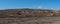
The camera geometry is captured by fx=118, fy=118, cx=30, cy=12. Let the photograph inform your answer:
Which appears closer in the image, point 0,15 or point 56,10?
point 0,15

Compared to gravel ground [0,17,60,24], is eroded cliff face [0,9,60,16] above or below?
above

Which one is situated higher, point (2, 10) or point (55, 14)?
point (2, 10)

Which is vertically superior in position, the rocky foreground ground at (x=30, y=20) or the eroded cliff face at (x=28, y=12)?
the eroded cliff face at (x=28, y=12)

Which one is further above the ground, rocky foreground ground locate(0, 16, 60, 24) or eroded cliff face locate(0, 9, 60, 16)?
eroded cliff face locate(0, 9, 60, 16)

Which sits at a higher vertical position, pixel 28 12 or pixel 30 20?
pixel 28 12

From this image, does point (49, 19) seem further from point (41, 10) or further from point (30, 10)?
point (30, 10)

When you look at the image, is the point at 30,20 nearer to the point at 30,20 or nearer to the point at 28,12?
the point at 30,20

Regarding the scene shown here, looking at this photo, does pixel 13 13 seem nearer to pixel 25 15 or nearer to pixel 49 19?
pixel 25 15

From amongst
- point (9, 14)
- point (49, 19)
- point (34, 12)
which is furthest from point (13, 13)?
point (49, 19)

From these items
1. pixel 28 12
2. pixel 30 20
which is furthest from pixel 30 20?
pixel 28 12
